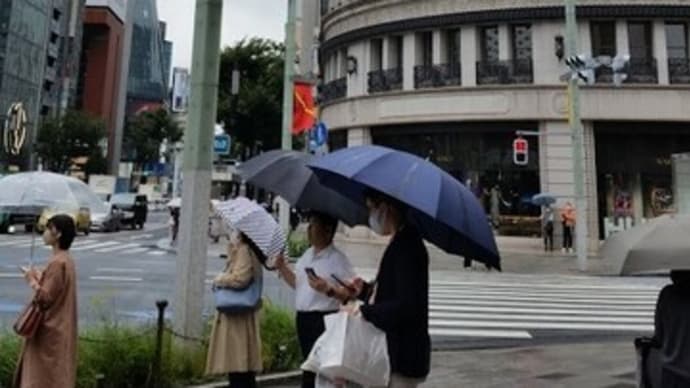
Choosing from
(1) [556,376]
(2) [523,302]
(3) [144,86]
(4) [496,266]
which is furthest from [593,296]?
(3) [144,86]

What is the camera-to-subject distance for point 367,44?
115 feet

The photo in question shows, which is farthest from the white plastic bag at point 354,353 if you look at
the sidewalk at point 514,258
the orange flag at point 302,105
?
the orange flag at point 302,105

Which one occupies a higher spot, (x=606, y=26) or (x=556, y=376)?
(x=606, y=26)

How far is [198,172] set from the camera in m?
7.16

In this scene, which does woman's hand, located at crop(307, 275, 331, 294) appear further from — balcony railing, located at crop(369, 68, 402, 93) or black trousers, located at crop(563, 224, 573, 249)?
balcony railing, located at crop(369, 68, 402, 93)

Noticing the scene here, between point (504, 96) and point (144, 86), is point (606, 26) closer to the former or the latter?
point (504, 96)

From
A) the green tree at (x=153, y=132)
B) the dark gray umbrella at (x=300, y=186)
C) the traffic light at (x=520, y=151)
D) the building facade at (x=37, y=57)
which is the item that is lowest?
the dark gray umbrella at (x=300, y=186)

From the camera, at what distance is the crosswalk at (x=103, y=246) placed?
25.9m

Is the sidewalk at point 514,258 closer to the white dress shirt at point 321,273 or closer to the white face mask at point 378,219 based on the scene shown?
the white dress shirt at point 321,273

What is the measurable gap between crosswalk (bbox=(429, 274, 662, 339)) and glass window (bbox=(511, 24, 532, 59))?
13691 mm

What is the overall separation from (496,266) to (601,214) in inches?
1095

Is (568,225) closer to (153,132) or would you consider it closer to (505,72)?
(505,72)

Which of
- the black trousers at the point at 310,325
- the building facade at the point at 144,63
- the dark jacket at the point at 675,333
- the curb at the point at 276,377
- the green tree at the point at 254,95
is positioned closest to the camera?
the dark jacket at the point at 675,333

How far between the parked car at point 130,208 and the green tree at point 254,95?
8.15 meters
